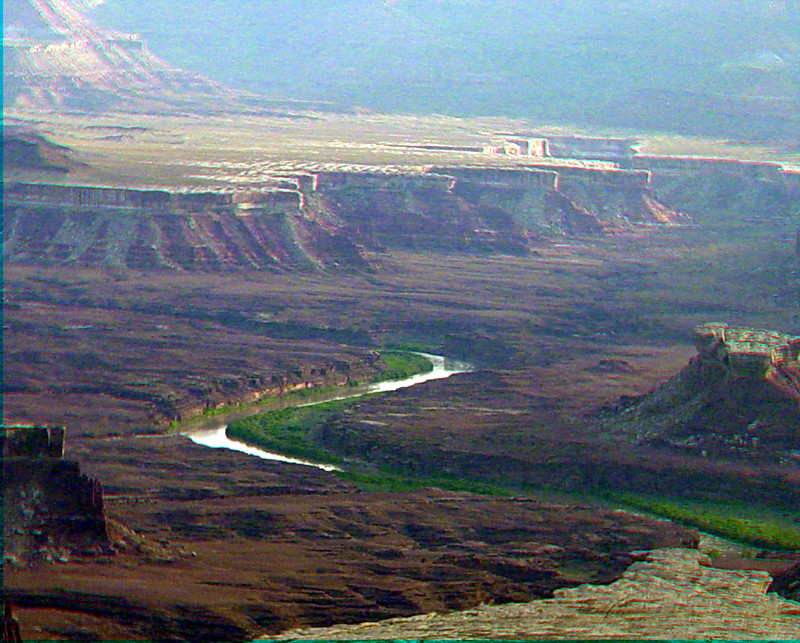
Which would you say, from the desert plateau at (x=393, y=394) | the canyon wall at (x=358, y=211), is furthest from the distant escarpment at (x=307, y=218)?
the desert plateau at (x=393, y=394)

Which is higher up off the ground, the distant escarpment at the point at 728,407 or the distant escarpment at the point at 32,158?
the distant escarpment at the point at 32,158

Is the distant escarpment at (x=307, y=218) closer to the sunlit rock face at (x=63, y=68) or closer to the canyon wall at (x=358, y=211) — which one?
the canyon wall at (x=358, y=211)

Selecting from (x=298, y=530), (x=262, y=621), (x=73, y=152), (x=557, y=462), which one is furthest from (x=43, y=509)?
(x=73, y=152)

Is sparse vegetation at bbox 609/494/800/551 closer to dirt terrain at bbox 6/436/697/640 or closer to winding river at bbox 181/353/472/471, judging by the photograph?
dirt terrain at bbox 6/436/697/640

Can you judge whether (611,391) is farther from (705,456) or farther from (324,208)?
(324,208)

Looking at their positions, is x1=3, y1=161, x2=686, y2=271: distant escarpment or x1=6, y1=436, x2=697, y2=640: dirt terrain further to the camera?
x1=3, y1=161, x2=686, y2=271: distant escarpment

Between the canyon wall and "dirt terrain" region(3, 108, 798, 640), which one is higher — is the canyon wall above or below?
above

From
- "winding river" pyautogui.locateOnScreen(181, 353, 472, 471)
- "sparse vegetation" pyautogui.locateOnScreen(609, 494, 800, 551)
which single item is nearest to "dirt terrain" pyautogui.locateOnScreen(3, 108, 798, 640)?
"sparse vegetation" pyautogui.locateOnScreen(609, 494, 800, 551)
